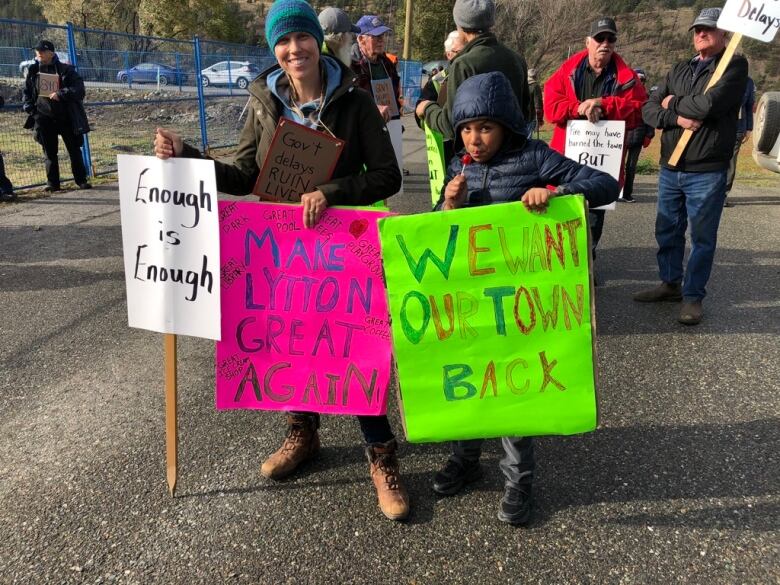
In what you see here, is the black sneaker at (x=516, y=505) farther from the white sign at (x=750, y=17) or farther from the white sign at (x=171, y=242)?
the white sign at (x=750, y=17)

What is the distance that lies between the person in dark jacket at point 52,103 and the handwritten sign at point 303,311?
7014 millimetres

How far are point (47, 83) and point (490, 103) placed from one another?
772cm

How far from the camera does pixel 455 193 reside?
228 cm

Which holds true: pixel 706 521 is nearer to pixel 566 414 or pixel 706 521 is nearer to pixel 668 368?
pixel 566 414

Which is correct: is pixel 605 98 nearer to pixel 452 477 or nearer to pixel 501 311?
pixel 501 311

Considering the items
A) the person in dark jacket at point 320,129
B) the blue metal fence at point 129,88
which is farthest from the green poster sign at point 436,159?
the blue metal fence at point 129,88

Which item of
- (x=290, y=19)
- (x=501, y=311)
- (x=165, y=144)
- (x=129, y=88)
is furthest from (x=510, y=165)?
(x=129, y=88)

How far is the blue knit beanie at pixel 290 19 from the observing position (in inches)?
87.5

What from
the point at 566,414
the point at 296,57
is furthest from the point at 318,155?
the point at 566,414

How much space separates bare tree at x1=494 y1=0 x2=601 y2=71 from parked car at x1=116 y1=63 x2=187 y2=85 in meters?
15.5

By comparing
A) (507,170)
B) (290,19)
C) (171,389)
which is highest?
(290,19)

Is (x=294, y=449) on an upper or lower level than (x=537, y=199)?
lower

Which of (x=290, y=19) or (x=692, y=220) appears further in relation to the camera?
(x=692, y=220)

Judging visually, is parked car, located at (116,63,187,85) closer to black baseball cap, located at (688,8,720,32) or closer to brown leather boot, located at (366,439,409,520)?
black baseball cap, located at (688,8,720,32)
